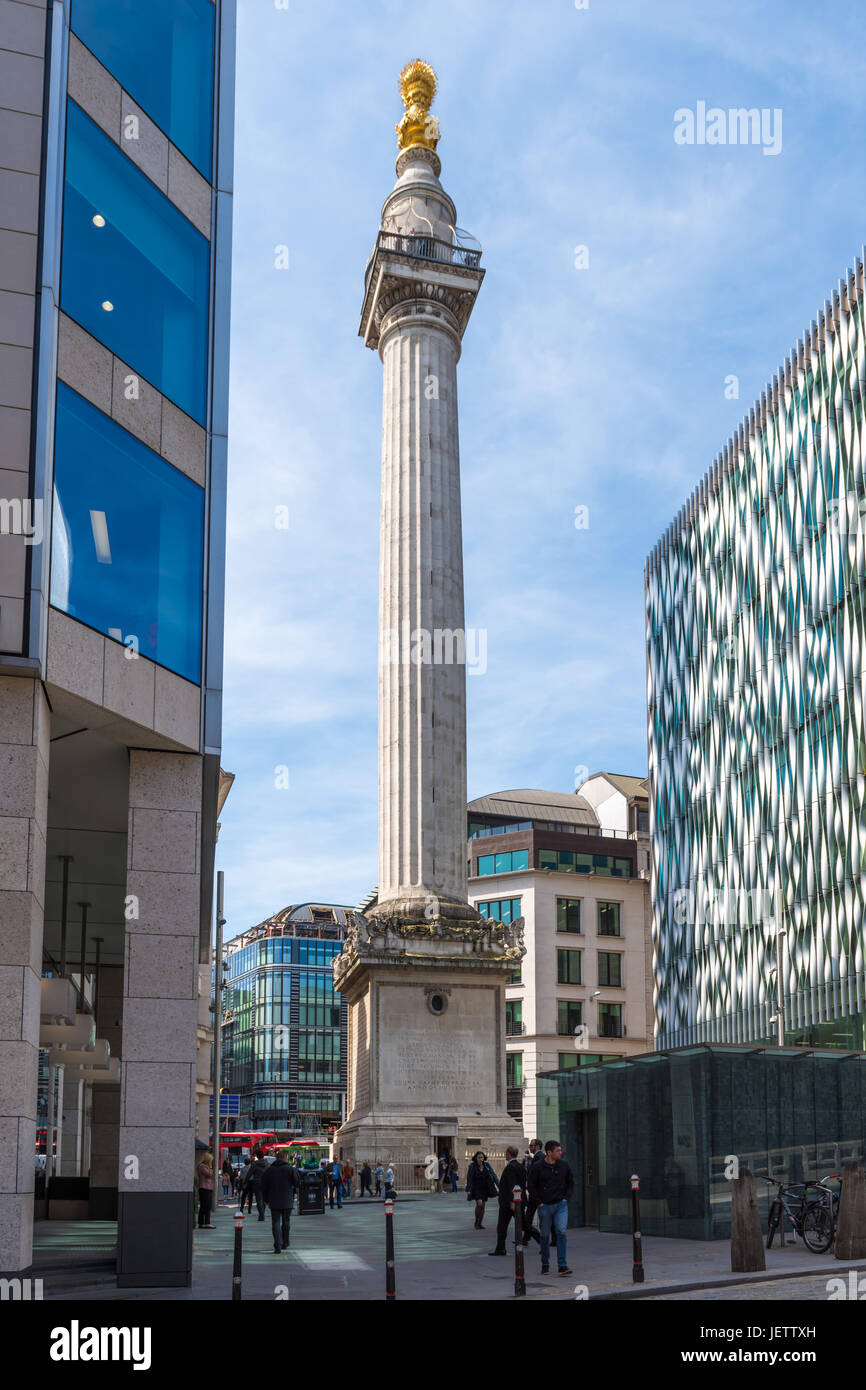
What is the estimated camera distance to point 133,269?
66.5 ft

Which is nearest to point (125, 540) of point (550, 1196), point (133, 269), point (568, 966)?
point (133, 269)

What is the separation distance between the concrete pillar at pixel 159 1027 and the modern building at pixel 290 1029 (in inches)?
5465

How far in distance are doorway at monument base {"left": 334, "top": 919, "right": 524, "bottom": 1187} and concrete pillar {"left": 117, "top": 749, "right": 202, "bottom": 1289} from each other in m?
29.2

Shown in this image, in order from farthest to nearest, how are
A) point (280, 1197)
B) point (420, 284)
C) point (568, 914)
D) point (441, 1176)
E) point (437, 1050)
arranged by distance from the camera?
point (568, 914) → point (420, 284) → point (437, 1050) → point (441, 1176) → point (280, 1197)

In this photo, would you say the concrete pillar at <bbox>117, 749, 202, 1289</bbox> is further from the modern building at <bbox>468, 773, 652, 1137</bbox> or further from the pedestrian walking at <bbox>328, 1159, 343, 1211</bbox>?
the modern building at <bbox>468, 773, 652, 1137</bbox>

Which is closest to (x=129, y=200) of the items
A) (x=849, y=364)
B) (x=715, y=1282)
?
(x=715, y=1282)

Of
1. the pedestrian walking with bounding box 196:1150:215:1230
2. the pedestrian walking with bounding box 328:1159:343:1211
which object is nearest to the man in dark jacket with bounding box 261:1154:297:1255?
the pedestrian walking with bounding box 196:1150:215:1230

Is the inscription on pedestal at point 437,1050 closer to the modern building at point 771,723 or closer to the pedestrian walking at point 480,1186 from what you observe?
the modern building at point 771,723

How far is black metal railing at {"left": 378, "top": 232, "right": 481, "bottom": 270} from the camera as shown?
58844 mm

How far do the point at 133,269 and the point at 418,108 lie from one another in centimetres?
5131

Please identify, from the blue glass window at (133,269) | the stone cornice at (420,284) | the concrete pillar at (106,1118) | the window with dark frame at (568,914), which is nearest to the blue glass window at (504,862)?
the window with dark frame at (568,914)

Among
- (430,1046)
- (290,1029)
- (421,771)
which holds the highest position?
(421,771)

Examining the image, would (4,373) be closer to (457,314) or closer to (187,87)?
(187,87)

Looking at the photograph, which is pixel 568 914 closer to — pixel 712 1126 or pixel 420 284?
pixel 420 284
